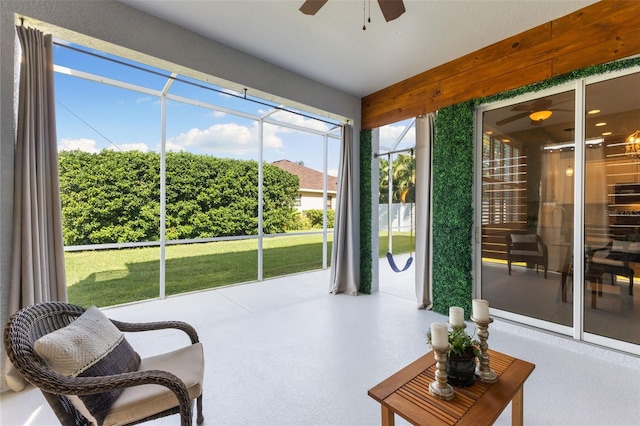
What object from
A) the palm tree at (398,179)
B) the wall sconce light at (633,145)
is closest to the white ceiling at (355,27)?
the wall sconce light at (633,145)

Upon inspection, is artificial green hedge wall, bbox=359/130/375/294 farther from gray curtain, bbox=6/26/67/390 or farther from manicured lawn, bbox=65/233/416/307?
gray curtain, bbox=6/26/67/390

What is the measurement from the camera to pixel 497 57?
112 inches

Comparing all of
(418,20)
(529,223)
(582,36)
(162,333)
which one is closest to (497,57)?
(582,36)

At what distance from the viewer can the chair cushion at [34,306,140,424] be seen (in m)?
1.19

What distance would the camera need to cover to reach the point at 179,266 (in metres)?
5.92

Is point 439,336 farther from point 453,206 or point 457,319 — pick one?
point 453,206

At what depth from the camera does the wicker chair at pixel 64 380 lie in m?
1.10

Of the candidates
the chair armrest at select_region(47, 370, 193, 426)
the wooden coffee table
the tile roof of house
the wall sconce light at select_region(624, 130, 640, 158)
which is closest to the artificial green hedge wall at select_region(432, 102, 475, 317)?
the wall sconce light at select_region(624, 130, 640, 158)

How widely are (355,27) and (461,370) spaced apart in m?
2.86

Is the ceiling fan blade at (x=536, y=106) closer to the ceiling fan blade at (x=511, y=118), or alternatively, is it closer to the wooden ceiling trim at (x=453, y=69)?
the ceiling fan blade at (x=511, y=118)

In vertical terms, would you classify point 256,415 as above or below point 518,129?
below

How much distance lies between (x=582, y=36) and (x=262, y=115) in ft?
12.8

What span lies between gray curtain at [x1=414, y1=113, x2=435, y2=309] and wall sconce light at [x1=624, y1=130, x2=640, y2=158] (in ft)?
5.48

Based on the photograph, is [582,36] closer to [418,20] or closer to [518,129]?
[518,129]
